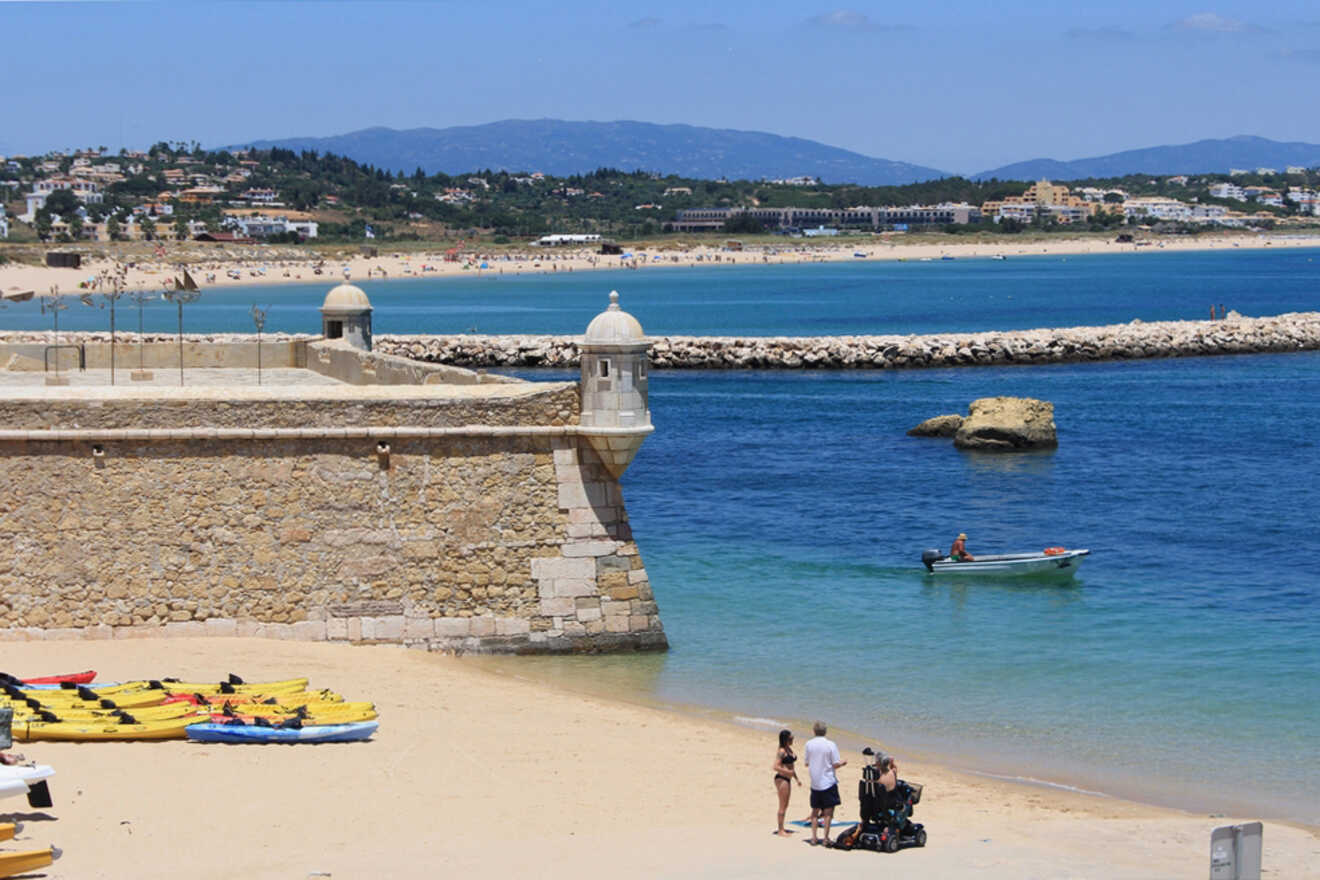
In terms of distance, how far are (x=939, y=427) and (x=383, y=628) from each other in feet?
79.5

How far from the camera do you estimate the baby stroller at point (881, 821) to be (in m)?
11.2

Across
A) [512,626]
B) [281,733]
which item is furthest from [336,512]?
[281,733]

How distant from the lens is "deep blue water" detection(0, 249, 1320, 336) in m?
84.7

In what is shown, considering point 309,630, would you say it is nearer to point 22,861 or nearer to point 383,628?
point 383,628

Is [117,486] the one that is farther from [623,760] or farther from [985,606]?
[985,606]

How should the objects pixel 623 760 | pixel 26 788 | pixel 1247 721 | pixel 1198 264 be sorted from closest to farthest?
pixel 26 788, pixel 623 760, pixel 1247 721, pixel 1198 264

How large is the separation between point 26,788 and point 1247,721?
1107 centimetres

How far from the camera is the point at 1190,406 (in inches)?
1774

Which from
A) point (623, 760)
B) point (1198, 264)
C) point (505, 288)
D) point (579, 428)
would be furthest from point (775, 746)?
point (1198, 264)

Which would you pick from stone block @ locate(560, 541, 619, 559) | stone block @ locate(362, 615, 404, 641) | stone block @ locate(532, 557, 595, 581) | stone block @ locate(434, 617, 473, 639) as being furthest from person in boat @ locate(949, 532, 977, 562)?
stone block @ locate(362, 615, 404, 641)

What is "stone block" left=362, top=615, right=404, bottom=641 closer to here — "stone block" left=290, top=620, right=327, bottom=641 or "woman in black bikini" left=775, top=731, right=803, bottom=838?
"stone block" left=290, top=620, right=327, bottom=641

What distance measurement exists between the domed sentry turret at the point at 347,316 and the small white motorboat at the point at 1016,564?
8308 mm

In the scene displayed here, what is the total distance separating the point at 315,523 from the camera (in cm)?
1549

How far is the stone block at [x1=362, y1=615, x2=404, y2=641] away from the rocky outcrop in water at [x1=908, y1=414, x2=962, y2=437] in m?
23.6
